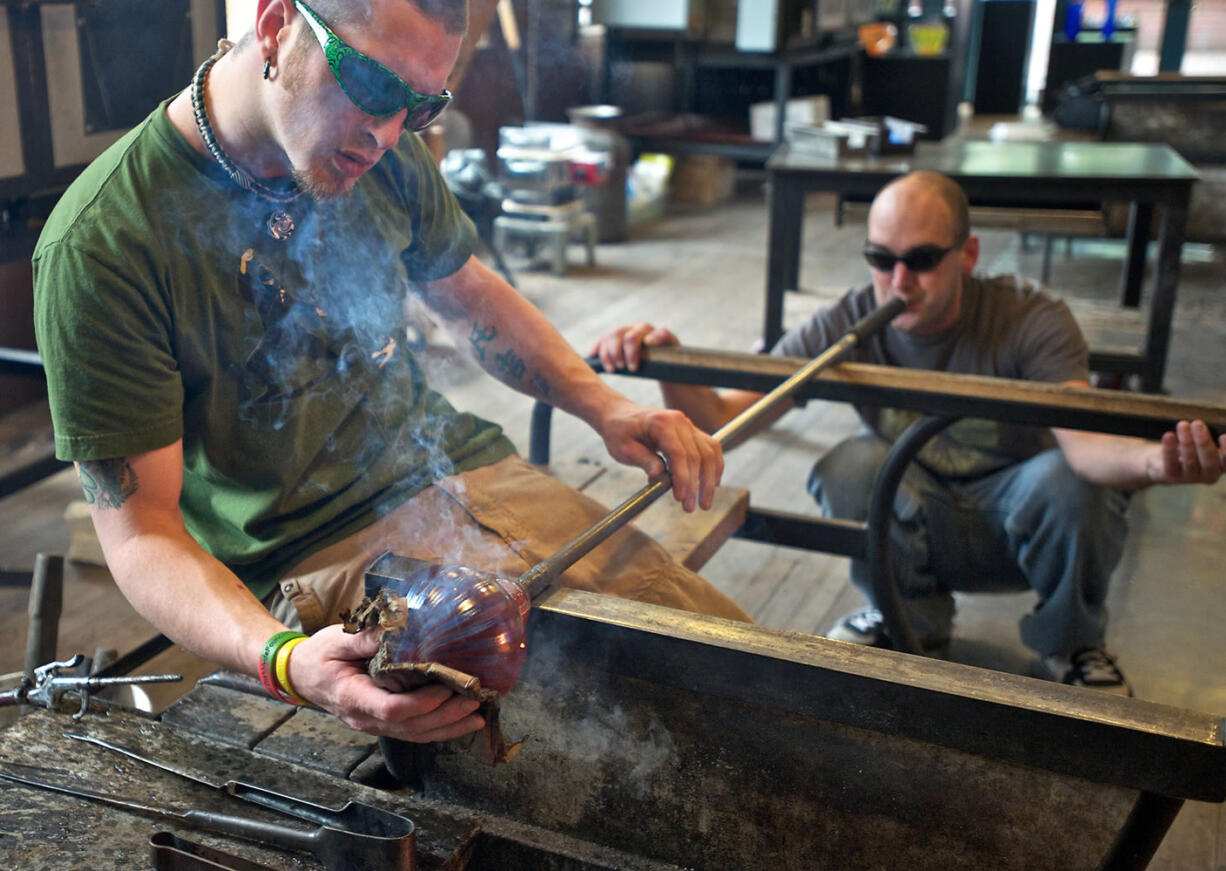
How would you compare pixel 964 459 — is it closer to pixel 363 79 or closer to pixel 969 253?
pixel 969 253

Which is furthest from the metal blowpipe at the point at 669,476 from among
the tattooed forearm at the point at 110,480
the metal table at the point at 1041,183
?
the metal table at the point at 1041,183

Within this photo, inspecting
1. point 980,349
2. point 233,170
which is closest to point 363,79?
point 233,170

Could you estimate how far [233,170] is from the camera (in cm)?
147

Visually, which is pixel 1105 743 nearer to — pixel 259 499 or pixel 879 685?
pixel 879 685

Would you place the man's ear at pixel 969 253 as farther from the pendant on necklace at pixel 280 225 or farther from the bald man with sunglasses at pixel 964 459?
Answer: the pendant on necklace at pixel 280 225

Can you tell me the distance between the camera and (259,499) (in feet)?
5.03

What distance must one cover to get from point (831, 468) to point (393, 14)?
1.69m

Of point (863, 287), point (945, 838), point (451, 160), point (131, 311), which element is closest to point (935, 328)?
point (863, 287)

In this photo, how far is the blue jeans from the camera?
2.33 m

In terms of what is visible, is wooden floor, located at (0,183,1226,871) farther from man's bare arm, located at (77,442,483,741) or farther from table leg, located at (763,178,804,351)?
man's bare arm, located at (77,442,483,741)

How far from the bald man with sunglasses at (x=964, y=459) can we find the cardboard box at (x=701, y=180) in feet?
20.1

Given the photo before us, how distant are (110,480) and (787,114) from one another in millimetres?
7223

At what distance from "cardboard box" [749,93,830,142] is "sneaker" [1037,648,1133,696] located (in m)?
5.61

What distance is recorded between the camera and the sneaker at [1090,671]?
2.39m
